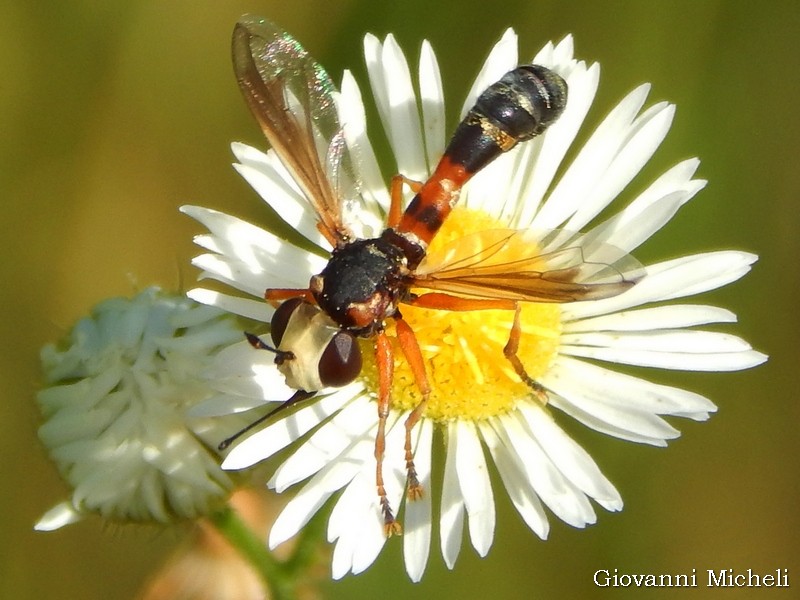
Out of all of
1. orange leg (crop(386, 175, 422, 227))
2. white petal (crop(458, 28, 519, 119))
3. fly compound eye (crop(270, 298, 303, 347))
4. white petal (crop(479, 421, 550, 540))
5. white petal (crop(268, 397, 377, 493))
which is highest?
white petal (crop(458, 28, 519, 119))

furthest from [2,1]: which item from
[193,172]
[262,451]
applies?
[262,451]

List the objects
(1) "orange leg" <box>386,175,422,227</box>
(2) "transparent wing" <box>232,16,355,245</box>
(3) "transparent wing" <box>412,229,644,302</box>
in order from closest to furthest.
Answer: (3) "transparent wing" <box>412,229,644,302</box> < (2) "transparent wing" <box>232,16,355,245</box> < (1) "orange leg" <box>386,175,422,227</box>

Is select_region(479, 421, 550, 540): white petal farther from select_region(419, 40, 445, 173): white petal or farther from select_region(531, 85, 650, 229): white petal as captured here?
select_region(419, 40, 445, 173): white petal

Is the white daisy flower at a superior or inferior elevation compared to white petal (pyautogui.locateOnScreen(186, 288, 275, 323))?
inferior

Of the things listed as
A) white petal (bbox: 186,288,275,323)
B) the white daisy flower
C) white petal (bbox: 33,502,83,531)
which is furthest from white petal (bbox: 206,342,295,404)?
white petal (bbox: 33,502,83,531)

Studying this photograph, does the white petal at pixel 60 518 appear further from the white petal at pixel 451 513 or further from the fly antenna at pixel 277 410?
the white petal at pixel 451 513

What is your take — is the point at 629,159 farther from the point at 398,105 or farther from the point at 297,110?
the point at 297,110

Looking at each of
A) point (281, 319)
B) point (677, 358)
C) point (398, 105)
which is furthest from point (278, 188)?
point (677, 358)

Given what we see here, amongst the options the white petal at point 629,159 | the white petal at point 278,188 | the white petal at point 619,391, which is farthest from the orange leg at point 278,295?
the white petal at point 629,159
